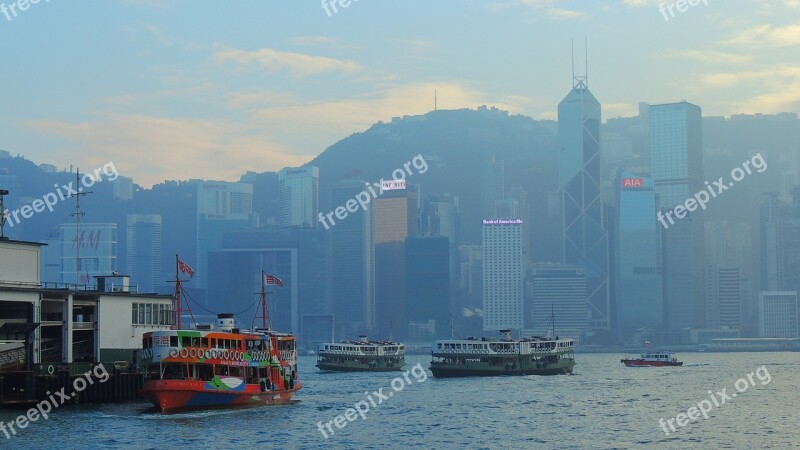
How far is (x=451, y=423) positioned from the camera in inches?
3369

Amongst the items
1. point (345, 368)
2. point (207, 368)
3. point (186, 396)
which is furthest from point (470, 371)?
point (186, 396)

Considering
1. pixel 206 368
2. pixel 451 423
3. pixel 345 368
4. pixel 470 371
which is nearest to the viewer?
pixel 206 368

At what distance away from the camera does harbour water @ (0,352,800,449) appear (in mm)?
72062

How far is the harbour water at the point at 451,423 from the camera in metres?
72.1

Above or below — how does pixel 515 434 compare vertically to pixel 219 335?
below

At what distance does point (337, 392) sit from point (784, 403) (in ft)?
135

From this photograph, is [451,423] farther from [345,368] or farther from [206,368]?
[345,368]

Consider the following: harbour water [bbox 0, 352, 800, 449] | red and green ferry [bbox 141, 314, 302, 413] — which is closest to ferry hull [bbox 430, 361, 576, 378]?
harbour water [bbox 0, 352, 800, 449]

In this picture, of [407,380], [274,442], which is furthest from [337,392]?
[274,442]

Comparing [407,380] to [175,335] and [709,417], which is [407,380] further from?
[175,335]

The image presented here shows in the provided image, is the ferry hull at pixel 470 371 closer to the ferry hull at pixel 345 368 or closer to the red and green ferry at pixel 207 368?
the ferry hull at pixel 345 368

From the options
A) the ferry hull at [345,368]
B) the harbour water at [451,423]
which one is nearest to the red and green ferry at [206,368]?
the harbour water at [451,423]

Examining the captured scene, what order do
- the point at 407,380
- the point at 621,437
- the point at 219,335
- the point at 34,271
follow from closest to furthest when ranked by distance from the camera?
the point at 621,437, the point at 219,335, the point at 34,271, the point at 407,380

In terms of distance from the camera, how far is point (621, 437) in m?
76.7
